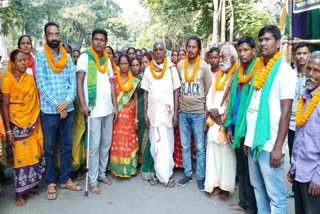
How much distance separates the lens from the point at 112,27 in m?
36.3

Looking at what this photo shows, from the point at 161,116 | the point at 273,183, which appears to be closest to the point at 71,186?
the point at 161,116

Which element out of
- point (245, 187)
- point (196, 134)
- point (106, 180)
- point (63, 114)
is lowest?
point (106, 180)

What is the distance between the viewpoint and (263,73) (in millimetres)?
2574

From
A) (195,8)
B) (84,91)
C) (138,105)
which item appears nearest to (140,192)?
(138,105)

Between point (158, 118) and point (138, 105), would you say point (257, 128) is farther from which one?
point (138, 105)

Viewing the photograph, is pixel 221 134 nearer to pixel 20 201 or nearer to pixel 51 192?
pixel 51 192

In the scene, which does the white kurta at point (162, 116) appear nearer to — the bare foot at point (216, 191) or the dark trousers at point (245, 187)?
the bare foot at point (216, 191)

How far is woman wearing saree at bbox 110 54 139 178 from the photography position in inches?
166

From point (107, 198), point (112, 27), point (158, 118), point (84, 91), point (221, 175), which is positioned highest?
point (112, 27)

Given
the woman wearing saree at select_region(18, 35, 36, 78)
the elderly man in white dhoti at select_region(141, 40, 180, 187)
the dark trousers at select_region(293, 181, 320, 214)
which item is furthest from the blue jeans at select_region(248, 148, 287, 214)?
the woman wearing saree at select_region(18, 35, 36, 78)

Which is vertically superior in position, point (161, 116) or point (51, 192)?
point (161, 116)

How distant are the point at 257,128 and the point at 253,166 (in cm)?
51

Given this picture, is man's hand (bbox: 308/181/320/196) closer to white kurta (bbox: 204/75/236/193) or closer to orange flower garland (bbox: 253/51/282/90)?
orange flower garland (bbox: 253/51/282/90)

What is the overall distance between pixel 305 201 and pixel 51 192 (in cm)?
324
